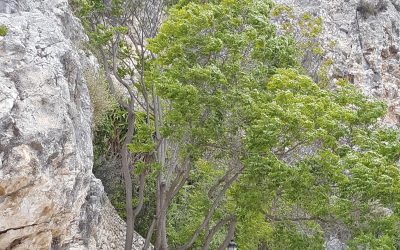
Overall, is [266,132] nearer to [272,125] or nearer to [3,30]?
[272,125]

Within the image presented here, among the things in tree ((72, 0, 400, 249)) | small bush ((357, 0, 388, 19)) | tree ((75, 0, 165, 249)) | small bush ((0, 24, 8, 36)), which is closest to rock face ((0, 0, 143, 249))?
small bush ((0, 24, 8, 36))

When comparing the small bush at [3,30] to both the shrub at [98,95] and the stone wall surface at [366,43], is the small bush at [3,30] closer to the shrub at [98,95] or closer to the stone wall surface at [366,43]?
the shrub at [98,95]

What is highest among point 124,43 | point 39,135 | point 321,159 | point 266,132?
point 124,43

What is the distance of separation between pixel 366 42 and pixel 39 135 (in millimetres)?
22333

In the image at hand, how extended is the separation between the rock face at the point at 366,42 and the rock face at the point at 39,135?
1785cm

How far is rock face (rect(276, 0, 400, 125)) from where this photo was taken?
2552 cm

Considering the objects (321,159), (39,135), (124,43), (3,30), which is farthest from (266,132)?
(124,43)

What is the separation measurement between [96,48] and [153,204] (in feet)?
18.3

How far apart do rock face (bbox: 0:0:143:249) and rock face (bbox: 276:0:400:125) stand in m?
17.8

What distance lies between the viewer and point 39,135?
7.55 meters

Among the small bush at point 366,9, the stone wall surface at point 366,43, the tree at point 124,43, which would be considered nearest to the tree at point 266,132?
the tree at point 124,43

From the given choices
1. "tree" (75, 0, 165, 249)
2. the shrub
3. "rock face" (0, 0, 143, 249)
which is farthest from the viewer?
the shrub

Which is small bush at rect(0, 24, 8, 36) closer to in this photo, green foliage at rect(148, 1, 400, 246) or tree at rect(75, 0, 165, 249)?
green foliage at rect(148, 1, 400, 246)

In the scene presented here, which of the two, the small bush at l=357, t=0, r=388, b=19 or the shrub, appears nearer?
the shrub
